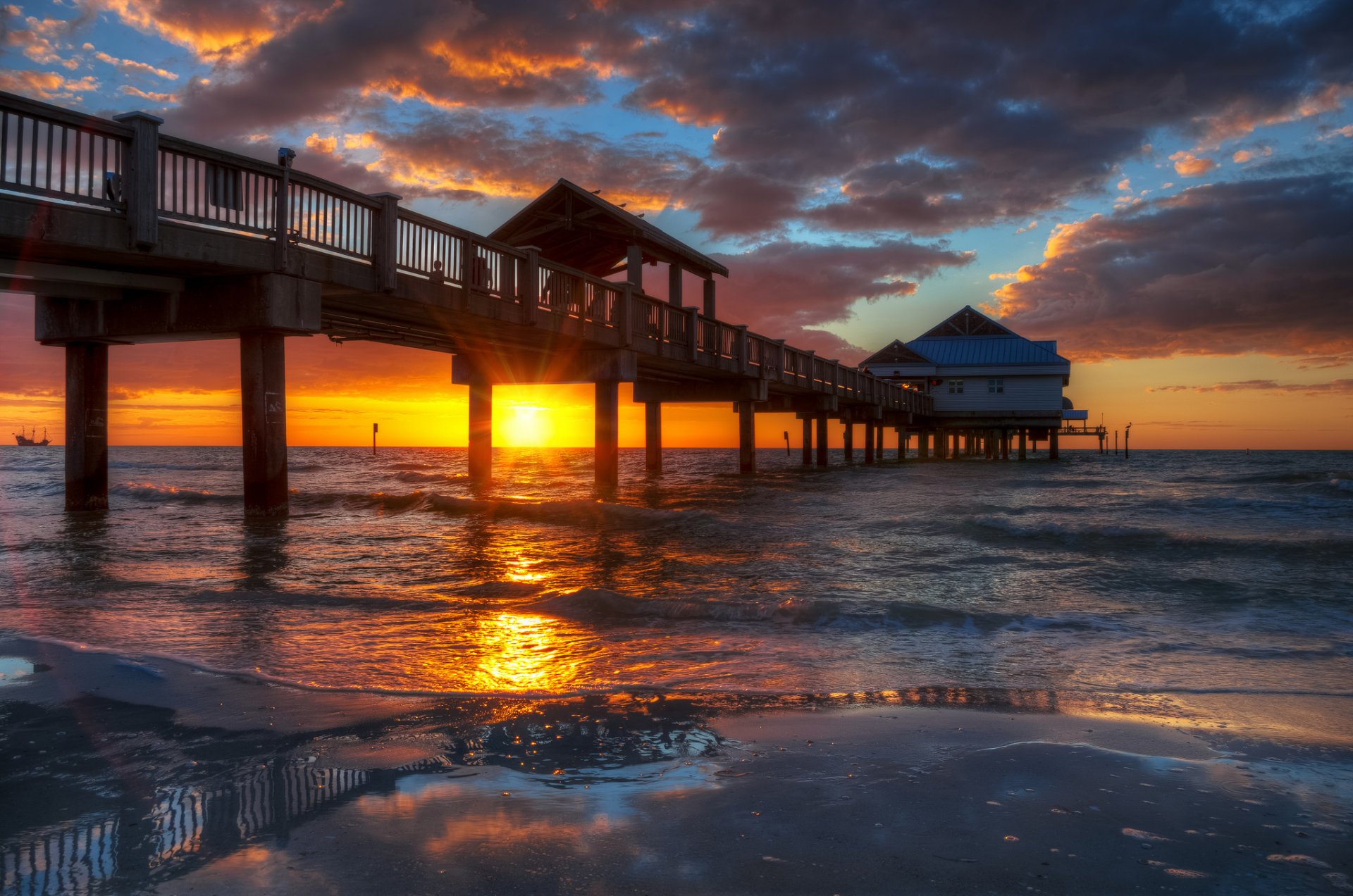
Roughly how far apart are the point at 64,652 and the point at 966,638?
20.2ft

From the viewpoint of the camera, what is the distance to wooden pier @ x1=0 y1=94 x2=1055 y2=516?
33.0ft

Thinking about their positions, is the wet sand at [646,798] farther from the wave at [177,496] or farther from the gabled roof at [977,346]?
the gabled roof at [977,346]

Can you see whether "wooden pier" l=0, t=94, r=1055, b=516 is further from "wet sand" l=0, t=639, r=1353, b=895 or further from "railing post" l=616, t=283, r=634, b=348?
"wet sand" l=0, t=639, r=1353, b=895

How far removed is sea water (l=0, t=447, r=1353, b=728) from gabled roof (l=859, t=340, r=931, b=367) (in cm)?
4567

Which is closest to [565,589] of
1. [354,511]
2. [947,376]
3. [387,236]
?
[387,236]

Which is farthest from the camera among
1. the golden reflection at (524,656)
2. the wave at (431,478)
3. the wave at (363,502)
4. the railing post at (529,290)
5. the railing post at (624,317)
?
the wave at (431,478)

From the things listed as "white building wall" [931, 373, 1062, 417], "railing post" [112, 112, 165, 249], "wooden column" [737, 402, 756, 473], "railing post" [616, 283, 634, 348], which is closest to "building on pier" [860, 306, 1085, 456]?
"white building wall" [931, 373, 1062, 417]

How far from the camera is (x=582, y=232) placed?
2592cm

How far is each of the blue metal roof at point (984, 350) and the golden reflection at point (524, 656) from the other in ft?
194

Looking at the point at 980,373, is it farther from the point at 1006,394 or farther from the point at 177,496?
the point at 177,496

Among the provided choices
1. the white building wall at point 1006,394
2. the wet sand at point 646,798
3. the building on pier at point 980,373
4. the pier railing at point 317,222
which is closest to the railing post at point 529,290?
the pier railing at point 317,222

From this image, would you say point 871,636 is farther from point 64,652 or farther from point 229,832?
point 64,652

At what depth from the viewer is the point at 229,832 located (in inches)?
98.1

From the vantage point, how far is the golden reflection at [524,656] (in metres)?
4.54
